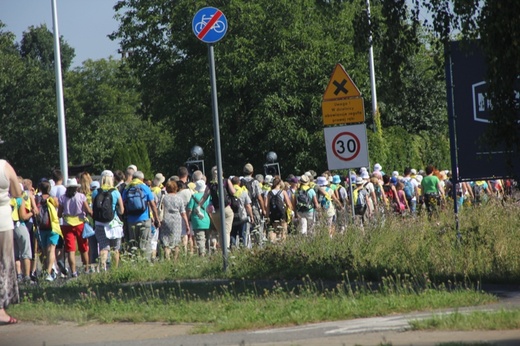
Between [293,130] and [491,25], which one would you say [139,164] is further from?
[491,25]

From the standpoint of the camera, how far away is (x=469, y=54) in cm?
1345

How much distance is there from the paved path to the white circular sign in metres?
4.74

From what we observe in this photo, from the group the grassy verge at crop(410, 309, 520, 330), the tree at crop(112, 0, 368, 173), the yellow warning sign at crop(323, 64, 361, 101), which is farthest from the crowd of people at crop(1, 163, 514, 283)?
the tree at crop(112, 0, 368, 173)

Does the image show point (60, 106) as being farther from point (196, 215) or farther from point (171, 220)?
point (171, 220)

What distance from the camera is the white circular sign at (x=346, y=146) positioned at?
51.3 feet

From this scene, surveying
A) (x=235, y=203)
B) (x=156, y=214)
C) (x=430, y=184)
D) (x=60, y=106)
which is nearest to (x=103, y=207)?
(x=156, y=214)

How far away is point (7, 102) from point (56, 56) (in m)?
35.2

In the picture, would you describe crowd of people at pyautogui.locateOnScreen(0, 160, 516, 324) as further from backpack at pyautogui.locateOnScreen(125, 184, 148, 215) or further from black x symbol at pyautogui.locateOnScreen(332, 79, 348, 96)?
black x symbol at pyautogui.locateOnScreen(332, 79, 348, 96)

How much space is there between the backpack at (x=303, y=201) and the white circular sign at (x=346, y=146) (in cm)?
786

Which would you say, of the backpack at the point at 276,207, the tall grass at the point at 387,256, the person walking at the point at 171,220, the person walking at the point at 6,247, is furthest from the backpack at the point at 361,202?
the person walking at the point at 6,247

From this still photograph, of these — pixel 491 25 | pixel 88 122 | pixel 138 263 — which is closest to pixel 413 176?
pixel 138 263

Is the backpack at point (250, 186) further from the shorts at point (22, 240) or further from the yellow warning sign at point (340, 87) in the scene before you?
the yellow warning sign at point (340, 87)

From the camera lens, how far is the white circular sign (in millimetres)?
15641

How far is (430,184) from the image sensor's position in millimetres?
26812
